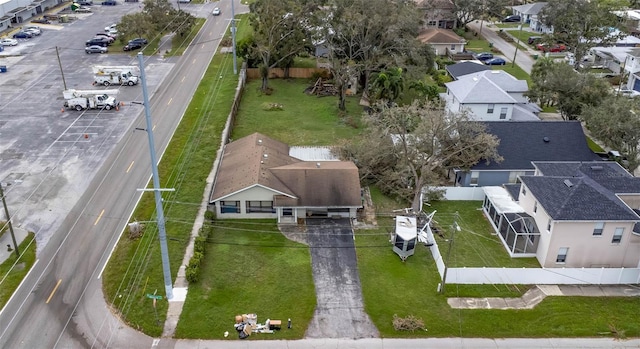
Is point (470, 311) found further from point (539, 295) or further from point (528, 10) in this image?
point (528, 10)

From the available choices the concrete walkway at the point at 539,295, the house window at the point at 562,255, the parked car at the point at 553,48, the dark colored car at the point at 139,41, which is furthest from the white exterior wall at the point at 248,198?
the parked car at the point at 553,48

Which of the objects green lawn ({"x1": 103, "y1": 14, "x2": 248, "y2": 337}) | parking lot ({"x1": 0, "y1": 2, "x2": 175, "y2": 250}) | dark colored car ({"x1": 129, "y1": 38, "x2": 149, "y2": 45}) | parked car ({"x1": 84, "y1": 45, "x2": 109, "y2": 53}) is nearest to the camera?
green lawn ({"x1": 103, "y1": 14, "x2": 248, "y2": 337})

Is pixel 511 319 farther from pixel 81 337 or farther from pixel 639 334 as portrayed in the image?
pixel 81 337

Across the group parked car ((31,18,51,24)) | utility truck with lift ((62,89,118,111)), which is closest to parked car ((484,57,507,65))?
utility truck with lift ((62,89,118,111))

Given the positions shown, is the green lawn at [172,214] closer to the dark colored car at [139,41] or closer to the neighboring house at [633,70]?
the dark colored car at [139,41]

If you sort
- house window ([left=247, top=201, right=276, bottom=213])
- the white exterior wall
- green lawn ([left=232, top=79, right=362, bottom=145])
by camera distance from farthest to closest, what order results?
green lawn ([left=232, top=79, right=362, bottom=145]), house window ([left=247, top=201, right=276, bottom=213]), the white exterior wall

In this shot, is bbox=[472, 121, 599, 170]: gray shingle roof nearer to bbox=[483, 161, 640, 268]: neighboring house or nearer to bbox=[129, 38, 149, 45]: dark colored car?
bbox=[483, 161, 640, 268]: neighboring house

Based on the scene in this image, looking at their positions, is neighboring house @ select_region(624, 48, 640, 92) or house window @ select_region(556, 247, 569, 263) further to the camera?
neighboring house @ select_region(624, 48, 640, 92)
